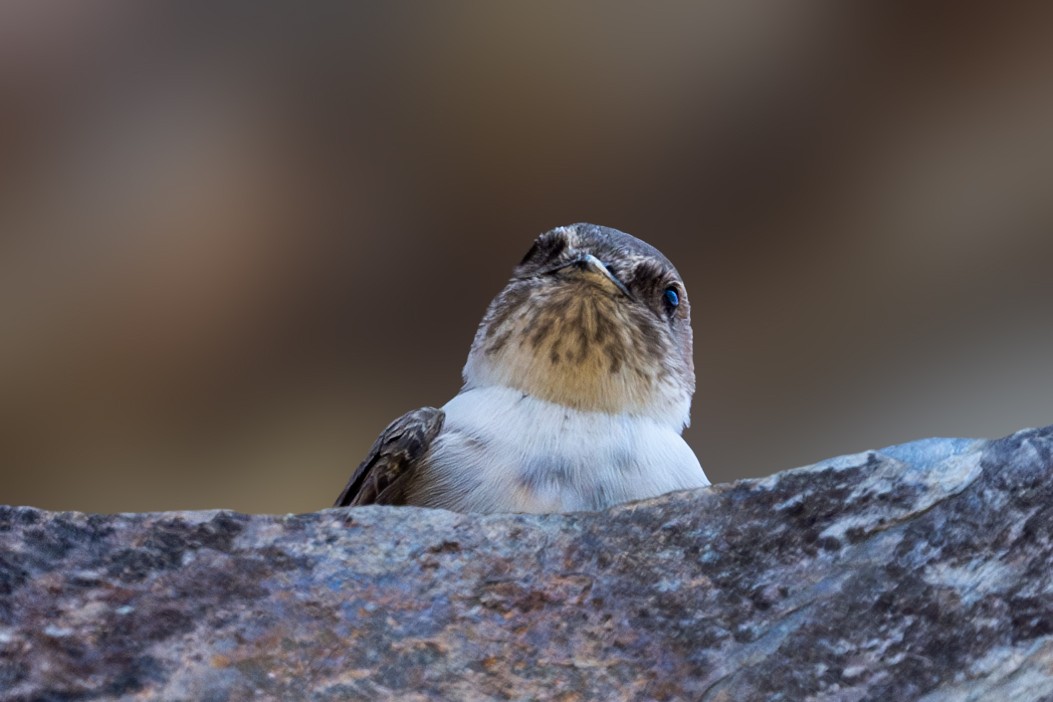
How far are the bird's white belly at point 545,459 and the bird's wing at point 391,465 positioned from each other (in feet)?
0.12

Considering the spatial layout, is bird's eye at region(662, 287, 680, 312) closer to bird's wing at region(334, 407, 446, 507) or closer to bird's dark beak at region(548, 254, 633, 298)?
bird's dark beak at region(548, 254, 633, 298)

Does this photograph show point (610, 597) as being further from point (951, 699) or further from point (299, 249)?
point (299, 249)

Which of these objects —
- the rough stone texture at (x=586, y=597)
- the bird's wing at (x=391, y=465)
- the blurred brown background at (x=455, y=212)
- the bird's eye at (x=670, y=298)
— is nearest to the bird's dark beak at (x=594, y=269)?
the bird's eye at (x=670, y=298)

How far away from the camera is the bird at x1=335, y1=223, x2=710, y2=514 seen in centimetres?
196

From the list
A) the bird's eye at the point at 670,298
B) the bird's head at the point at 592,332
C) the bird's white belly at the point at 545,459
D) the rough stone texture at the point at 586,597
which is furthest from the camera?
the bird's eye at the point at 670,298

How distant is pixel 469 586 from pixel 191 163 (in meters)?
2.53

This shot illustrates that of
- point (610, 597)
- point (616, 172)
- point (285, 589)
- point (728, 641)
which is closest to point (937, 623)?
point (728, 641)

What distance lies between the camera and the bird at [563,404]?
1958 millimetres

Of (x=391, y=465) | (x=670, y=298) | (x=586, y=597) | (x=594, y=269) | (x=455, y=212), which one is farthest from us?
(x=455, y=212)

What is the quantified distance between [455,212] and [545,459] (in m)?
1.93

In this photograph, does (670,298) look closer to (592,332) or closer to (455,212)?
(592,332)

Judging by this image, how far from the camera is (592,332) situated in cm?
222

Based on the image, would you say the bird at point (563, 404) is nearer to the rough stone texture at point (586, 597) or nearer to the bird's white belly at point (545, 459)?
the bird's white belly at point (545, 459)

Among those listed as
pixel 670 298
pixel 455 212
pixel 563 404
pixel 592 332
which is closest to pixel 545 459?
pixel 563 404
